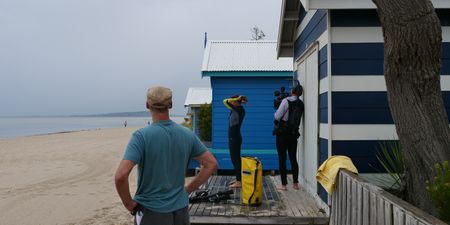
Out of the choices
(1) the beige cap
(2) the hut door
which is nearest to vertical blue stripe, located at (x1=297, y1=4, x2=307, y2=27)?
(2) the hut door

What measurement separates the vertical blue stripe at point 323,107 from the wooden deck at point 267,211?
1159 mm

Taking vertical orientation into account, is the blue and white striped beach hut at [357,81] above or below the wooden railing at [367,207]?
above

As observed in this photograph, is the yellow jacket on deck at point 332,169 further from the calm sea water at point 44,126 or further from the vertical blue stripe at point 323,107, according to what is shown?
the calm sea water at point 44,126

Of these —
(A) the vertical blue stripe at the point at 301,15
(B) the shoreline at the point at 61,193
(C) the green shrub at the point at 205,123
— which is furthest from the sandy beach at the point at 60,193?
(A) the vertical blue stripe at the point at 301,15

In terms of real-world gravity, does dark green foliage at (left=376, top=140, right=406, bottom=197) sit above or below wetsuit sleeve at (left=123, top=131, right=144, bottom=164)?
below

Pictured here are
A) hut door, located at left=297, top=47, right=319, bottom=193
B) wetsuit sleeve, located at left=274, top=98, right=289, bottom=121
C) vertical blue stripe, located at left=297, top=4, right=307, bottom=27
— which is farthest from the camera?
vertical blue stripe, located at left=297, top=4, right=307, bottom=27

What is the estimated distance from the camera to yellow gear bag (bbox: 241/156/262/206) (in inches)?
245

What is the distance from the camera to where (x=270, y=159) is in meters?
11.1

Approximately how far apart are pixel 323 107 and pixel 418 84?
7.36 feet

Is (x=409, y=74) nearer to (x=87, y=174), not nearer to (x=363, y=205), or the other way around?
(x=363, y=205)

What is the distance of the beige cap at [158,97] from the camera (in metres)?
2.92

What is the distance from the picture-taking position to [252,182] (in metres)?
6.27

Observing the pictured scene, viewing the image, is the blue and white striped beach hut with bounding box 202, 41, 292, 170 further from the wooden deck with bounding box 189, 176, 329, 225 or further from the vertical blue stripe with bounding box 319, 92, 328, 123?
the vertical blue stripe with bounding box 319, 92, 328, 123

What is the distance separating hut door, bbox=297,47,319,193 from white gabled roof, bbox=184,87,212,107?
37.6 ft
